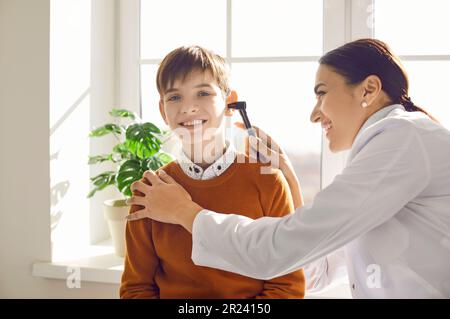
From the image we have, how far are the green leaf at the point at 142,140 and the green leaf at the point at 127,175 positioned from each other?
4cm

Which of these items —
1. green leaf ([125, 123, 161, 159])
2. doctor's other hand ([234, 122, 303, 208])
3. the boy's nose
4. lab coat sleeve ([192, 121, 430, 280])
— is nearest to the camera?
lab coat sleeve ([192, 121, 430, 280])

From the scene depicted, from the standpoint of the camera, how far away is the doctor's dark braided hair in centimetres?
105

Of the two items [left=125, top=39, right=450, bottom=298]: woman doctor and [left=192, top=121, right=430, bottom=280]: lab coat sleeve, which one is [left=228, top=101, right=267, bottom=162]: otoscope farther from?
[left=192, top=121, right=430, bottom=280]: lab coat sleeve

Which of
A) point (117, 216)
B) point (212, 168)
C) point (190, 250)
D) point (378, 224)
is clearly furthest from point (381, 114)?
point (117, 216)

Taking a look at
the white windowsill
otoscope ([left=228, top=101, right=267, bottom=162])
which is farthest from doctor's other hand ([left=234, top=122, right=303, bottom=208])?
the white windowsill

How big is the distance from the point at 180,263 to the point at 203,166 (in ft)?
0.77

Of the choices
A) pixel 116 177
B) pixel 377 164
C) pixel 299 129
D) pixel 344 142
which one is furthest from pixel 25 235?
pixel 377 164

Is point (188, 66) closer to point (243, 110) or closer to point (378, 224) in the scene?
point (243, 110)

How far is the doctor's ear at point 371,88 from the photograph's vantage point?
3.45 ft

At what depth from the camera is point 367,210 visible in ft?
2.90

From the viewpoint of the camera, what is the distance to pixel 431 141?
928 millimetres

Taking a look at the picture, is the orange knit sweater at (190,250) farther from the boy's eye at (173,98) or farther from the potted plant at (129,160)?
the potted plant at (129,160)

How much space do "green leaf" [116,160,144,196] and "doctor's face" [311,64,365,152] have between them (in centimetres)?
70

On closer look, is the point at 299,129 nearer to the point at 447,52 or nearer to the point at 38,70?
the point at 447,52
